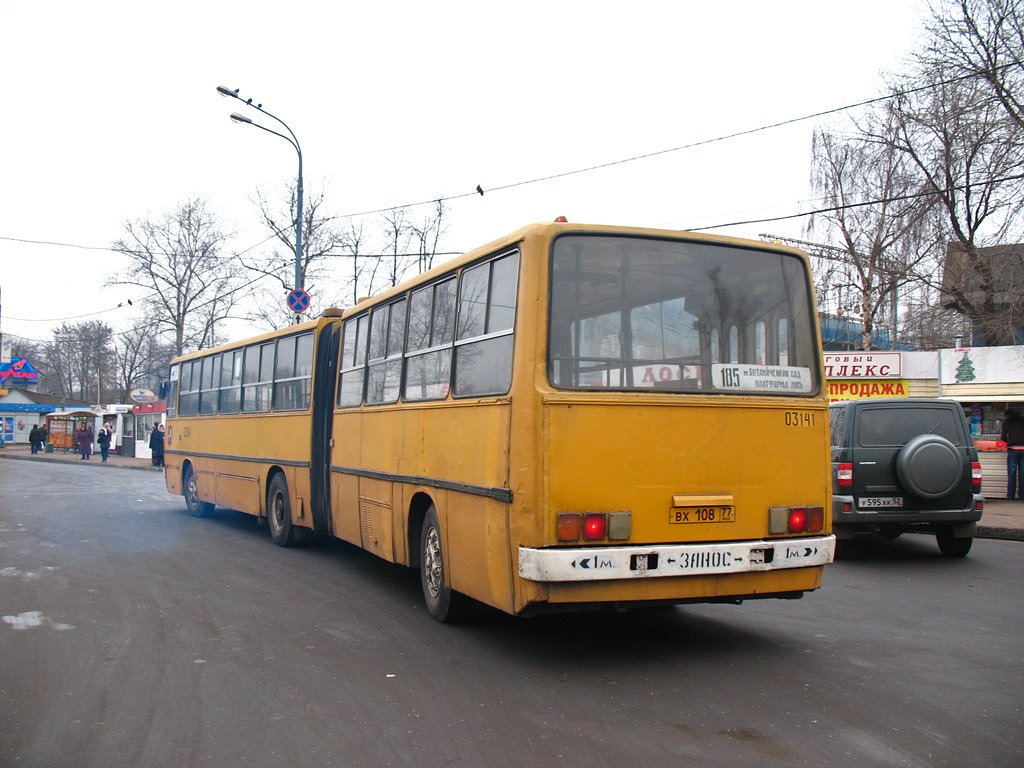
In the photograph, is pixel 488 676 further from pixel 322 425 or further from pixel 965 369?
pixel 965 369

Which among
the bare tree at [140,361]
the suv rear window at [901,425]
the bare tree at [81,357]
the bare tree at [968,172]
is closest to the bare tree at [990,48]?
the bare tree at [968,172]

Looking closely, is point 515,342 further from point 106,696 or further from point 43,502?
point 43,502

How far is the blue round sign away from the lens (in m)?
22.0

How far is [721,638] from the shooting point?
688 centimetres

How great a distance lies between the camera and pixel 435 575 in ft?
24.8

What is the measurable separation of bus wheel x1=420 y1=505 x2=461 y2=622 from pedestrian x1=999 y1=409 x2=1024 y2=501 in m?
13.5

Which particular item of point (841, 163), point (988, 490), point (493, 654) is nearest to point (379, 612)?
point (493, 654)

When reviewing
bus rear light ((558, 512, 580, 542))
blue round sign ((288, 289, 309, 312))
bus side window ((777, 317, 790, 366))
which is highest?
blue round sign ((288, 289, 309, 312))

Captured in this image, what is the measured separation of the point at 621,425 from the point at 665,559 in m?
0.90

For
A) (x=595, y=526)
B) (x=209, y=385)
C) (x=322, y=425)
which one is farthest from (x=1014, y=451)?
(x=209, y=385)

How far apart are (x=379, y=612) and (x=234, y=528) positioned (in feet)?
25.6

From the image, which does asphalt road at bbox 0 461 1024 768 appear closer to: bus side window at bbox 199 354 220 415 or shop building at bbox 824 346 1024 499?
bus side window at bbox 199 354 220 415

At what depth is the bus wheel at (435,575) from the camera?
727 centimetres

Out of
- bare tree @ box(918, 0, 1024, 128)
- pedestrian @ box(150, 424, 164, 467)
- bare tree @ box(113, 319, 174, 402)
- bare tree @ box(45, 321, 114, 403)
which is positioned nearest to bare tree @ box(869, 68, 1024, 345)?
bare tree @ box(918, 0, 1024, 128)
